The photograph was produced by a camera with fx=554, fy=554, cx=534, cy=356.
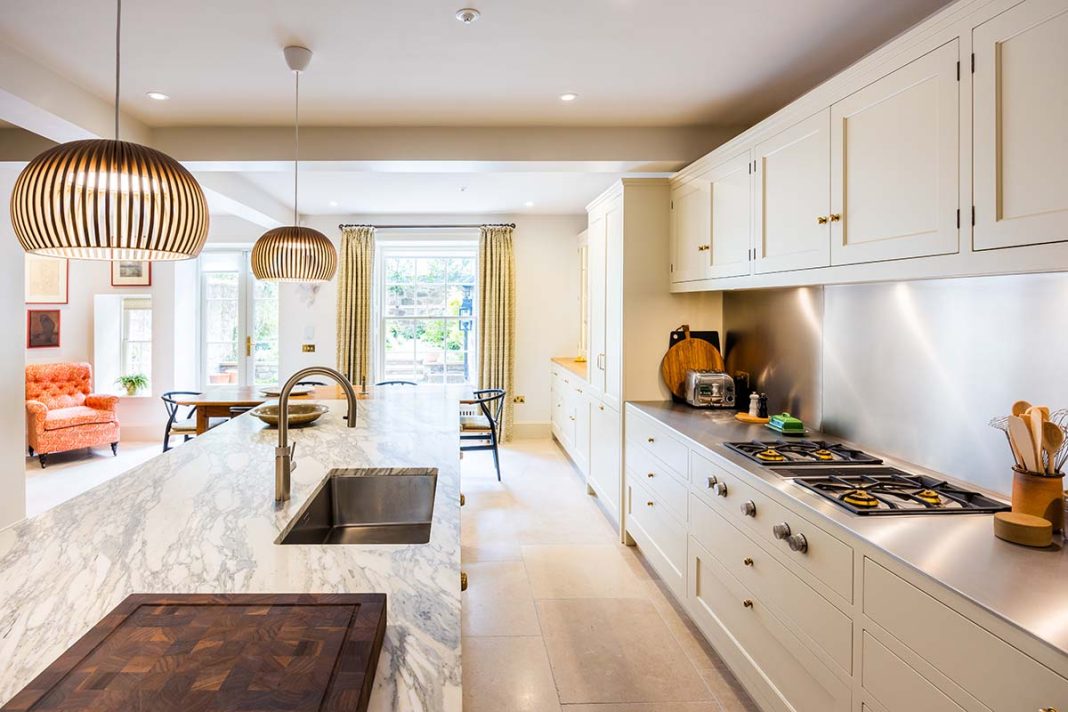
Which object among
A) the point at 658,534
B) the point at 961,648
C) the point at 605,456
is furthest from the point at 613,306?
the point at 961,648

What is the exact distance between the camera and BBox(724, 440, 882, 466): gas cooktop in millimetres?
1974

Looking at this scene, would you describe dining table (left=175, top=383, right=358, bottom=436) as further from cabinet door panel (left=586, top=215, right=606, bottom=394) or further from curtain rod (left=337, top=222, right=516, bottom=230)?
curtain rod (left=337, top=222, right=516, bottom=230)

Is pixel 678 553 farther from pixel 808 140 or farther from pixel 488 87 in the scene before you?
pixel 488 87

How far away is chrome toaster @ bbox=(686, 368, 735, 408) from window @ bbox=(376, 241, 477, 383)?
375 cm

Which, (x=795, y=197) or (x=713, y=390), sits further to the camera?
(x=713, y=390)

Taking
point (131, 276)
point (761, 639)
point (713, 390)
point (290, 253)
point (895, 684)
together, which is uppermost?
point (131, 276)

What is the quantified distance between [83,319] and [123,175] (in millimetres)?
6283

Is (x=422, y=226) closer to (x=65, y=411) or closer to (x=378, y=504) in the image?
(x=65, y=411)

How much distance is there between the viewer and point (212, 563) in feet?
3.72

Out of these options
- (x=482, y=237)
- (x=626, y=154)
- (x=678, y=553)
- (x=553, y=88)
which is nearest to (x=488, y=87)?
(x=553, y=88)

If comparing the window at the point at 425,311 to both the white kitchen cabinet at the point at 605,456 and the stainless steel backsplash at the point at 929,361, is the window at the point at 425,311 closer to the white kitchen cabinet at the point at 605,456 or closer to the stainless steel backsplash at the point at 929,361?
the white kitchen cabinet at the point at 605,456

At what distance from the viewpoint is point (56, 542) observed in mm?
1232

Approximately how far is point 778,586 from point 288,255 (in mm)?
3012

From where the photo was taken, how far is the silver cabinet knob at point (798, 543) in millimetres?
1566
